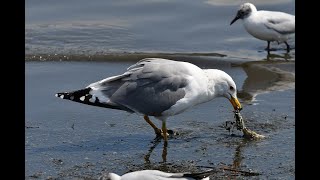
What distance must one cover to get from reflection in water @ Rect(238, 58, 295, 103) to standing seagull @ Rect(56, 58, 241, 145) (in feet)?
5.21

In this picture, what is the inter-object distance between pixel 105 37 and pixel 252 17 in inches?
92.7

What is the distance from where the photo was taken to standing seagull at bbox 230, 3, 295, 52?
13.0 m

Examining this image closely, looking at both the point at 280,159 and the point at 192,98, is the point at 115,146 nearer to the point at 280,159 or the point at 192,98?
the point at 192,98

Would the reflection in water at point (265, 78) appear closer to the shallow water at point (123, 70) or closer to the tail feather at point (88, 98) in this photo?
the shallow water at point (123, 70)

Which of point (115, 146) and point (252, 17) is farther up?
→ point (252, 17)

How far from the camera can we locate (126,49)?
12219mm

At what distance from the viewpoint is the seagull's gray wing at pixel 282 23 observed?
13061 mm

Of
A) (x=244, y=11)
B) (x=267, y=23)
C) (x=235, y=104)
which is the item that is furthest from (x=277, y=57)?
(x=235, y=104)

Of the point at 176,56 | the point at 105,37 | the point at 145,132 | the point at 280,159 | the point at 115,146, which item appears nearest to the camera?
the point at 280,159

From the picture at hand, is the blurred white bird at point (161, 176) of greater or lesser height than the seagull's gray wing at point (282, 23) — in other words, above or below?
below

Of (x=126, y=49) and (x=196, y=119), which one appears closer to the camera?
(x=196, y=119)

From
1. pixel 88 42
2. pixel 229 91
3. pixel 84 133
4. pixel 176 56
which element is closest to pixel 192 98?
pixel 229 91

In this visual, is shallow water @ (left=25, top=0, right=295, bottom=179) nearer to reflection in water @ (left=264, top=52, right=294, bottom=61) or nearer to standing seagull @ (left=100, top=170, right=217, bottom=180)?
reflection in water @ (left=264, top=52, right=294, bottom=61)

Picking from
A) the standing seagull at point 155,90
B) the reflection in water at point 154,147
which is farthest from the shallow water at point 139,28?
the reflection in water at point 154,147
